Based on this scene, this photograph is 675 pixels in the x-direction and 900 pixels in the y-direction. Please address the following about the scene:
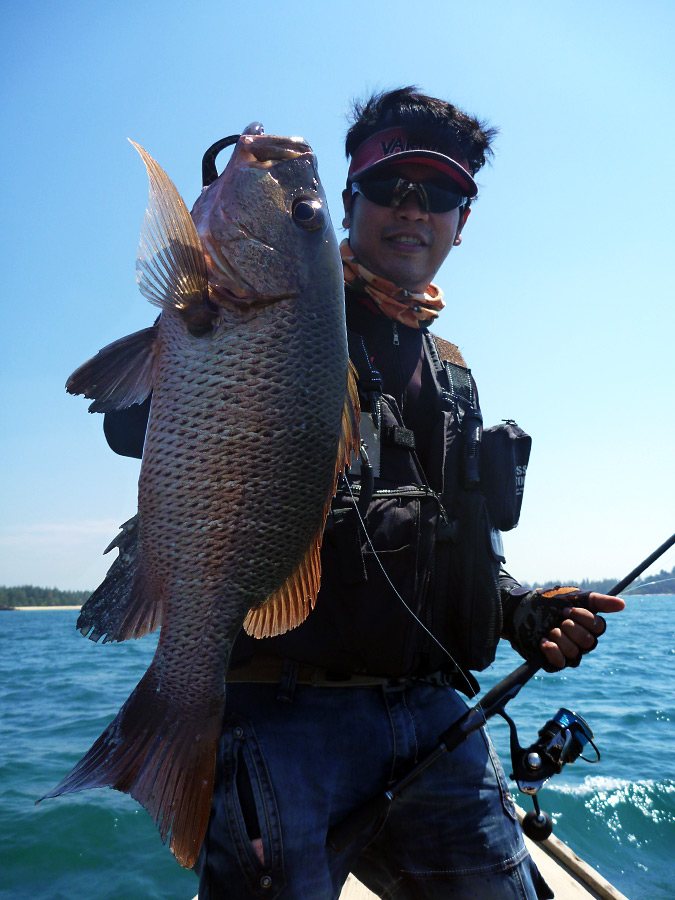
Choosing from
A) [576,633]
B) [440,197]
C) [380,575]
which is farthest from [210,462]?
[440,197]

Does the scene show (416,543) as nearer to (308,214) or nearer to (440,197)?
(308,214)

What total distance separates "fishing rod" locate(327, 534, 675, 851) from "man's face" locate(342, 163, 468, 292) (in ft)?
5.26

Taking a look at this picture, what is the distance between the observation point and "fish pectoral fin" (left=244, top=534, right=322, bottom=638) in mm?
1563

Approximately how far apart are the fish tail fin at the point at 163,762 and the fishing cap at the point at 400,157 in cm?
207

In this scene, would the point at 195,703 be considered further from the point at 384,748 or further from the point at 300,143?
the point at 300,143

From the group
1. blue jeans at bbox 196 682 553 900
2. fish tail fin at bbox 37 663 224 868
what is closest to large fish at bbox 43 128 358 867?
fish tail fin at bbox 37 663 224 868

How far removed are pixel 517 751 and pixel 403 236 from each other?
2.10m

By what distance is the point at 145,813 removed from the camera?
7.06 m

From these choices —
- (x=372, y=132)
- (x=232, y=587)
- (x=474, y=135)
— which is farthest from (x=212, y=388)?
(x=474, y=135)

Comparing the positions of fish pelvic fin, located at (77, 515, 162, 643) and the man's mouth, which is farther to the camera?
the man's mouth

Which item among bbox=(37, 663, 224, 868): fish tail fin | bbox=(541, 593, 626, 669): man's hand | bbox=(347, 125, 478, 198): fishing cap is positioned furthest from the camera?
bbox=(347, 125, 478, 198): fishing cap

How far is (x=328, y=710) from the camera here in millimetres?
1935

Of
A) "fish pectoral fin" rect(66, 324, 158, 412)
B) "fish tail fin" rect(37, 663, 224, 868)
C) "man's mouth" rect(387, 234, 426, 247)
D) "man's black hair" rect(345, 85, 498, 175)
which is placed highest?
"man's black hair" rect(345, 85, 498, 175)

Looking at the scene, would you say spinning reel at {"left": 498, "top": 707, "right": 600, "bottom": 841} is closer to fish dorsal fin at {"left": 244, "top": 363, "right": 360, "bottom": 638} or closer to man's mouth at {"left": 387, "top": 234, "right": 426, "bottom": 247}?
fish dorsal fin at {"left": 244, "top": 363, "right": 360, "bottom": 638}
